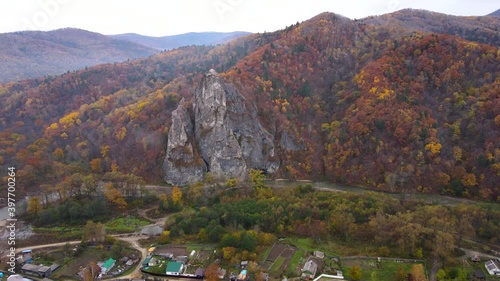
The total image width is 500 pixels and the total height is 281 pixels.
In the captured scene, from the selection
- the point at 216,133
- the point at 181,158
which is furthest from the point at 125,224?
the point at 216,133

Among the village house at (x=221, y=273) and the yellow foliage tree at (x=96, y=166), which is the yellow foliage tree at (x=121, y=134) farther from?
the village house at (x=221, y=273)

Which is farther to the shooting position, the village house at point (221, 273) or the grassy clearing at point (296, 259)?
the grassy clearing at point (296, 259)

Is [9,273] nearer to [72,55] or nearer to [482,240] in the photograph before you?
[482,240]

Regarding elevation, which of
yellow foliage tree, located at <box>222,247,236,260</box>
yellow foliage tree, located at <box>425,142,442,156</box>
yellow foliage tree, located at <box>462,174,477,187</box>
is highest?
yellow foliage tree, located at <box>425,142,442,156</box>

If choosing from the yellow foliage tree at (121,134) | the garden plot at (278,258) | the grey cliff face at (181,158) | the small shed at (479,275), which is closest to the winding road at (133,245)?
the garden plot at (278,258)

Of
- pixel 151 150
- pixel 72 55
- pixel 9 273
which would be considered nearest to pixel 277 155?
pixel 151 150

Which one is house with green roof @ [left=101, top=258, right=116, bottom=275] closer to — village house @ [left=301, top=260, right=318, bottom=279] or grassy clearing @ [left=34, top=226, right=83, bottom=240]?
grassy clearing @ [left=34, top=226, right=83, bottom=240]

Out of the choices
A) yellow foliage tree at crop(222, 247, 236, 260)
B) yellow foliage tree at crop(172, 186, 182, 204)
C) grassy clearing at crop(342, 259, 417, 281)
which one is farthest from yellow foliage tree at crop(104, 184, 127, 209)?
grassy clearing at crop(342, 259, 417, 281)

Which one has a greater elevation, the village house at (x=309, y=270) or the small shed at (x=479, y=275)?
the village house at (x=309, y=270)
